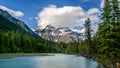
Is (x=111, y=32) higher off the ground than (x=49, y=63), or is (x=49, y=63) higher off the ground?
(x=111, y=32)

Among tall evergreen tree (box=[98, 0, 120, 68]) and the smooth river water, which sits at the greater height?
tall evergreen tree (box=[98, 0, 120, 68])

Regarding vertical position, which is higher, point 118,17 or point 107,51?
point 118,17

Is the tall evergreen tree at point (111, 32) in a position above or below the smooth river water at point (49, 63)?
above

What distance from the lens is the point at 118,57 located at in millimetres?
42594

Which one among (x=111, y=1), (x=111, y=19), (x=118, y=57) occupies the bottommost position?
(x=118, y=57)

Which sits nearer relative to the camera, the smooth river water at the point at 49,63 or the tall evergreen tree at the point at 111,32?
the tall evergreen tree at the point at 111,32

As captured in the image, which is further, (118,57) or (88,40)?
(88,40)

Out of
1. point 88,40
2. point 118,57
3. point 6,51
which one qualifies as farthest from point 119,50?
point 6,51

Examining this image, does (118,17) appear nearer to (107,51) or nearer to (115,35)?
(115,35)

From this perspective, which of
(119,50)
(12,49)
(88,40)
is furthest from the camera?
(12,49)

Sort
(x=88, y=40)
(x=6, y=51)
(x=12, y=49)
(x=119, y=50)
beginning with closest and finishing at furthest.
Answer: (x=119, y=50), (x=88, y=40), (x=6, y=51), (x=12, y=49)

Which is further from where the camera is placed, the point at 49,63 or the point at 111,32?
the point at 49,63

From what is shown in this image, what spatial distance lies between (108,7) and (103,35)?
206 inches

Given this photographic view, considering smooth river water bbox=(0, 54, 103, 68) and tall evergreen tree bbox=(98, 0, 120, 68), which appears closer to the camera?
tall evergreen tree bbox=(98, 0, 120, 68)
